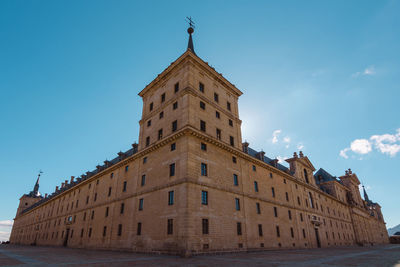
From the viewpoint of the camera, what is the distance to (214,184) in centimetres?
2492

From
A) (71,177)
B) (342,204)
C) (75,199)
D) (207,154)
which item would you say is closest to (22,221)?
(71,177)

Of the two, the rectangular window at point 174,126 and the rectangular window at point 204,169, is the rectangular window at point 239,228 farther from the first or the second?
the rectangular window at point 174,126

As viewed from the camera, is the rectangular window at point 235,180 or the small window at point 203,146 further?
the rectangular window at point 235,180

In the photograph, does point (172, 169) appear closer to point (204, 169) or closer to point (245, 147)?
point (204, 169)

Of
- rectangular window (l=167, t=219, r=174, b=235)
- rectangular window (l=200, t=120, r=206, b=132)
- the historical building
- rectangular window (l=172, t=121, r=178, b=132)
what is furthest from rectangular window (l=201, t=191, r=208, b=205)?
rectangular window (l=172, t=121, r=178, b=132)

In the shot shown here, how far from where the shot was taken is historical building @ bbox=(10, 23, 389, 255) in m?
22.6

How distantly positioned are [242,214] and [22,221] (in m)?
96.0

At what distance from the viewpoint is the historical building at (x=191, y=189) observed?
2259cm

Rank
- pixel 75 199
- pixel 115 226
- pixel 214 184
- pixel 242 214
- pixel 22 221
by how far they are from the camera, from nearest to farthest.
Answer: pixel 214 184, pixel 242 214, pixel 115 226, pixel 75 199, pixel 22 221

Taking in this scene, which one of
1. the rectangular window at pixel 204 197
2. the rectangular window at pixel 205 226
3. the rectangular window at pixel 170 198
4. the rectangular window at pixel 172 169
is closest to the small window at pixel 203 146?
the rectangular window at pixel 172 169

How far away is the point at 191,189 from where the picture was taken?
72.1 ft

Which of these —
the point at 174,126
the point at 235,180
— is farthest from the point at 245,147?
the point at 174,126

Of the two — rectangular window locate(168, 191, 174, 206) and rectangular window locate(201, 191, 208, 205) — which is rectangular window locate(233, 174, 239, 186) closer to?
rectangular window locate(201, 191, 208, 205)

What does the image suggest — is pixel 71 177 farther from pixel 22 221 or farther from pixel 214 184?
pixel 214 184
